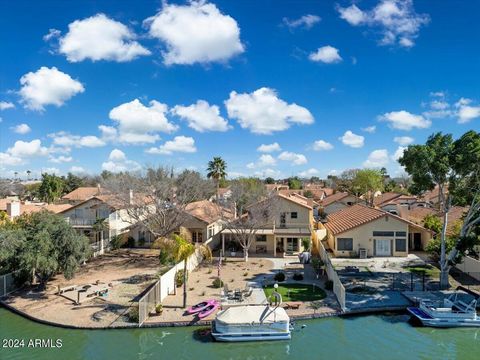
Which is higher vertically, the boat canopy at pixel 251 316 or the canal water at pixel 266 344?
the boat canopy at pixel 251 316

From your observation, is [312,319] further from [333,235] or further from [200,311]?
[333,235]

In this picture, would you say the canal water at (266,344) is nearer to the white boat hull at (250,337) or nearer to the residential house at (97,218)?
the white boat hull at (250,337)

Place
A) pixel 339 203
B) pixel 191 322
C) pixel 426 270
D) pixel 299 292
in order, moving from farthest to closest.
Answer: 1. pixel 339 203
2. pixel 426 270
3. pixel 299 292
4. pixel 191 322

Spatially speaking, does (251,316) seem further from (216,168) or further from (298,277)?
(216,168)

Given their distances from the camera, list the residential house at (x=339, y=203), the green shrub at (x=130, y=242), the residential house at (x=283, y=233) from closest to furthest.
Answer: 1. the residential house at (x=283, y=233)
2. the green shrub at (x=130, y=242)
3. the residential house at (x=339, y=203)

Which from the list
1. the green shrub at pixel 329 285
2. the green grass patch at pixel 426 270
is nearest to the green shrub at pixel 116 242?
the green shrub at pixel 329 285

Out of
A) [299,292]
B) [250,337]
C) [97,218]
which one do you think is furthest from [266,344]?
[97,218]
